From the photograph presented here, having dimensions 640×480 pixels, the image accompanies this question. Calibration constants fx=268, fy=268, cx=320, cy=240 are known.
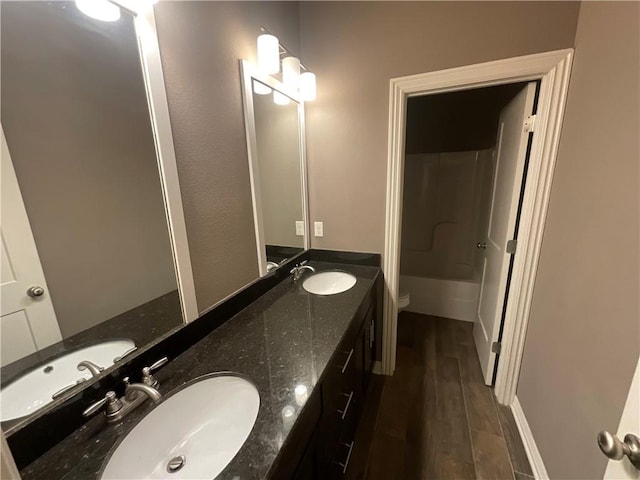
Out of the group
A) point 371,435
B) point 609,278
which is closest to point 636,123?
point 609,278

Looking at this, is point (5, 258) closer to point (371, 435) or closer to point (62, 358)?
point (62, 358)

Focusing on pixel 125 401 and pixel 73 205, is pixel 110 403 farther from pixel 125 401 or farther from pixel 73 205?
pixel 73 205

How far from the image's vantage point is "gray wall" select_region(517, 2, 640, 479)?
33.1 inches

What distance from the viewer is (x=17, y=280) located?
2.03 feet

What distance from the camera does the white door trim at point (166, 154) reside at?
0.86 metres

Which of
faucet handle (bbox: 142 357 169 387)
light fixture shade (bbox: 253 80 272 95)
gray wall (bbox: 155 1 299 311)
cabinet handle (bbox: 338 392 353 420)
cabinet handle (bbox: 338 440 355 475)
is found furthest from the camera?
light fixture shade (bbox: 253 80 272 95)

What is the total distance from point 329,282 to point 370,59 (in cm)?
142

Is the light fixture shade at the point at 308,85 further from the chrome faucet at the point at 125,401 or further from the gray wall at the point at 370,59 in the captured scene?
the chrome faucet at the point at 125,401

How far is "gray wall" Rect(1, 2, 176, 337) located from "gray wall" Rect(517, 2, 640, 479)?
153 cm

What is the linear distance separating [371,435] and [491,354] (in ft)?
3.24

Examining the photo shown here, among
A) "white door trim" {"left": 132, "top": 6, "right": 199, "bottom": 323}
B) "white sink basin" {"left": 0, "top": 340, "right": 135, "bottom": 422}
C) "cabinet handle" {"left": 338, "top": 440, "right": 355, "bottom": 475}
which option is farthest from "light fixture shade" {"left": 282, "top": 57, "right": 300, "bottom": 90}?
"cabinet handle" {"left": 338, "top": 440, "right": 355, "bottom": 475}

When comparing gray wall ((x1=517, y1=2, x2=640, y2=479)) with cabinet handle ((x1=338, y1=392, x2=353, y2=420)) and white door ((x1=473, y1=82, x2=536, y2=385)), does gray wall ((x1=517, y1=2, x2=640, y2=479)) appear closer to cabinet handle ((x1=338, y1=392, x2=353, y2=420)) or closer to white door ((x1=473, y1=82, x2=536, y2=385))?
white door ((x1=473, y1=82, x2=536, y2=385))

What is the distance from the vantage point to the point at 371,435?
5.16 feet

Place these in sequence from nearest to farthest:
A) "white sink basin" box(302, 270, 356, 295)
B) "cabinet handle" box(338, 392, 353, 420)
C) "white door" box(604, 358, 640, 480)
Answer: "white door" box(604, 358, 640, 480)
"cabinet handle" box(338, 392, 353, 420)
"white sink basin" box(302, 270, 356, 295)
